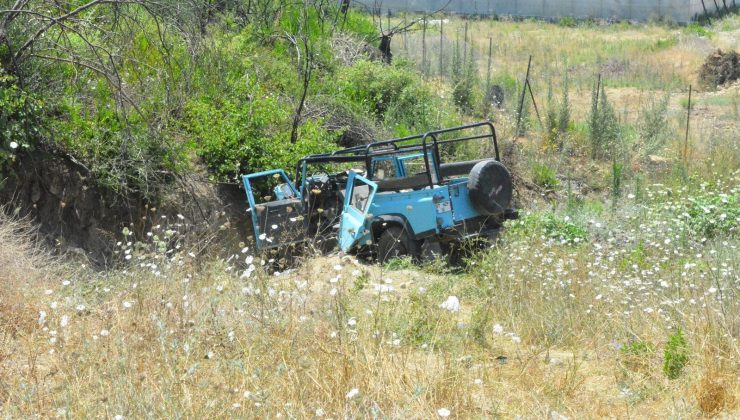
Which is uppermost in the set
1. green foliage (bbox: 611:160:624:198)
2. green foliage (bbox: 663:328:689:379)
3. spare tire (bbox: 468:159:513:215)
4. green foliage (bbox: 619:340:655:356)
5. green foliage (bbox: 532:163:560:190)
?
green foliage (bbox: 663:328:689:379)

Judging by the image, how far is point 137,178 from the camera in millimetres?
10672

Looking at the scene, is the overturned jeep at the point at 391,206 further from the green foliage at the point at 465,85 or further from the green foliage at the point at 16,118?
the green foliage at the point at 465,85

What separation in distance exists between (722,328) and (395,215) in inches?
225

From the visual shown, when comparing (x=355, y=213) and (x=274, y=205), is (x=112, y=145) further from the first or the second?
(x=355, y=213)

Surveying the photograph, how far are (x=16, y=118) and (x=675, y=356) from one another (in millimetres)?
8004

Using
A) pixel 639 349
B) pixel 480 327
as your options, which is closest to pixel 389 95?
pixel 480 327

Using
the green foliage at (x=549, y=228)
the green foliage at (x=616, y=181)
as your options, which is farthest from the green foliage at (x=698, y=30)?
the green foliage at (x=549, y=228)

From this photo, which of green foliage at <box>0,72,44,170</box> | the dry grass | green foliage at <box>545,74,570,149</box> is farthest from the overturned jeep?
green foliage at <box>545,74,570,149</box>

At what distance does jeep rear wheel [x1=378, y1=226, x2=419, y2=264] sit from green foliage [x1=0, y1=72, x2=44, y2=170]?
166 inches

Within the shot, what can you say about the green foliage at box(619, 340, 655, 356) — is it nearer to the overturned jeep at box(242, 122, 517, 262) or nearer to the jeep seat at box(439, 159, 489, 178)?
the overturned jeep at box(242, 122, 517, 262)

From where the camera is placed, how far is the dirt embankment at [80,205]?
10.4 m

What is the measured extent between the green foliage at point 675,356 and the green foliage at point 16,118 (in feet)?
23.8

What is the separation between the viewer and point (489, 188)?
10.6 meters

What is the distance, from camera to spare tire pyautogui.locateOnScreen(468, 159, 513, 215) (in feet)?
34.5
